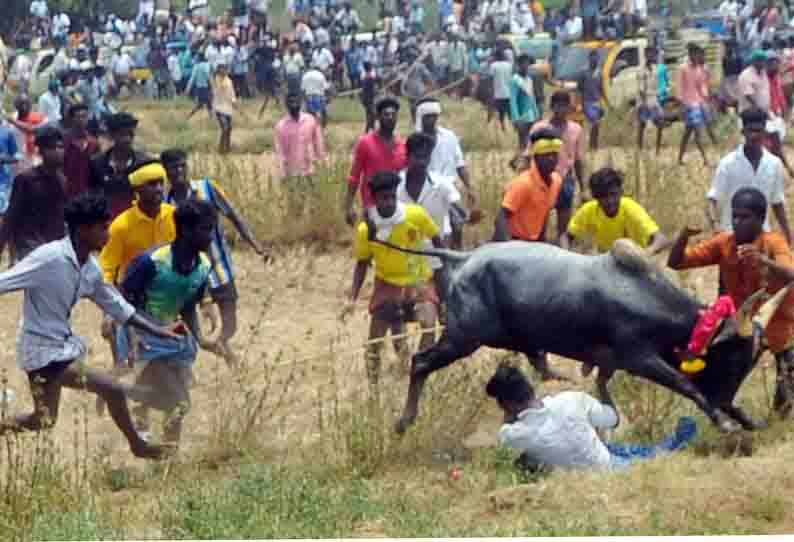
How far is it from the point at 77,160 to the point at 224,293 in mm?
3179

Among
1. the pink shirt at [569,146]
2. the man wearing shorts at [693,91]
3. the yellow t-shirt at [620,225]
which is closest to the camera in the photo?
the yellow t-shirt at [620,225]

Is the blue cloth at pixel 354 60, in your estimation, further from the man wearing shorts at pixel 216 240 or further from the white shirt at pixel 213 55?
the man wearing shorts at pixel 216 240

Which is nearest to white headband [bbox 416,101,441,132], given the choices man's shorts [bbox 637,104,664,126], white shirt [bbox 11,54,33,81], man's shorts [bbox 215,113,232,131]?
man's shorts [bbox 637,104,664,126]

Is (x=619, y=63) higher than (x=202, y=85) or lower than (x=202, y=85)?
higher

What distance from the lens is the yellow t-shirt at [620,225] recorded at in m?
10.1

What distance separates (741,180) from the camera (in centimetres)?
1117

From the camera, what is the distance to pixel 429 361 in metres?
9.10

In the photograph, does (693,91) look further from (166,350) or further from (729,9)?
(729,9)

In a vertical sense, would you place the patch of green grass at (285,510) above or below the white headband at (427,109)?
below

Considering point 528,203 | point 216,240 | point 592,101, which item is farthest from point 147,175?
point 592,101

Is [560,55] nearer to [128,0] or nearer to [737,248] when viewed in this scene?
[128,0]

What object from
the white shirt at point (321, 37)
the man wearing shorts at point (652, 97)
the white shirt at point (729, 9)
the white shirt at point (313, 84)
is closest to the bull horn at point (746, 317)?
the man wearing shorts at point (652, 97)

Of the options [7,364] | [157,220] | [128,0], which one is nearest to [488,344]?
[157,220]

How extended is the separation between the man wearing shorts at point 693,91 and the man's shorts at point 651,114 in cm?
60
